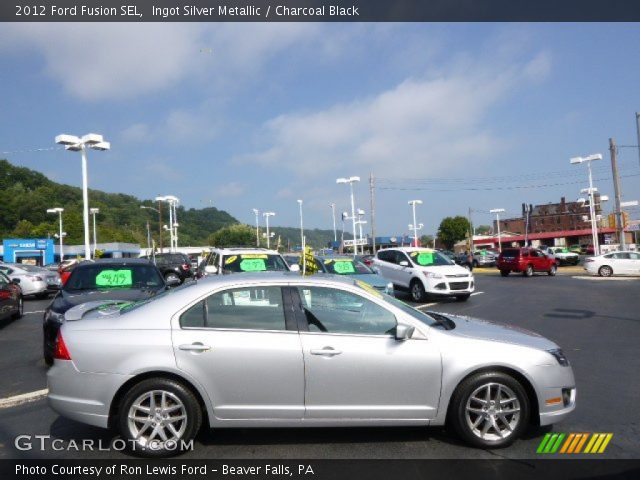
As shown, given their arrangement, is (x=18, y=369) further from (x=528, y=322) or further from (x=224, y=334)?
(x=528, y=322)

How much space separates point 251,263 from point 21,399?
6.61 metres

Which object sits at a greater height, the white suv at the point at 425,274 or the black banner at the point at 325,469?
the white suv at the point at 425,274

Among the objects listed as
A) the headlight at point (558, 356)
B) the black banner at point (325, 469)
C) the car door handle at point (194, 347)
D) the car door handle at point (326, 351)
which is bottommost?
the black banner at point (325, 469)

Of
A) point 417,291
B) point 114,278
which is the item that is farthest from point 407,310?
point 417,291

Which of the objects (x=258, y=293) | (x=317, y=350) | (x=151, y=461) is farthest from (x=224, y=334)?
(x=151, y=461)

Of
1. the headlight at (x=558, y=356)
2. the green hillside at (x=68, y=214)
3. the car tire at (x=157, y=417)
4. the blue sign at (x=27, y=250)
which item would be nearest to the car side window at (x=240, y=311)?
the car tire at (x=157, y=417)

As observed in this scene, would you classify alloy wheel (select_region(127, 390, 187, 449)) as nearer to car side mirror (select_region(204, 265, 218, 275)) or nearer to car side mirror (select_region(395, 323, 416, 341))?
car side mirror (select_region(395, 323, 416, 341))

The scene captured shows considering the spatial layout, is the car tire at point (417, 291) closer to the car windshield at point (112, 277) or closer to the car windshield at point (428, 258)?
the car windshield at point (428, 258)

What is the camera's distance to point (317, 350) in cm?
461

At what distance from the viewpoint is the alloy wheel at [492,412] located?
4680mm

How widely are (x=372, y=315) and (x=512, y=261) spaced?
28378 mm

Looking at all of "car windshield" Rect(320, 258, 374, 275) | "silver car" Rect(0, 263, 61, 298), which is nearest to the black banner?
"car windshield" Rect(320, 258, 374, 275)

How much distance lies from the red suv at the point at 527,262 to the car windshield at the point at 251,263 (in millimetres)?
21745

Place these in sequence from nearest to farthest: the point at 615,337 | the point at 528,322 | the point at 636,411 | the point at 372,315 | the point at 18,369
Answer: the point at 372,315 → the point at 636,411 → the point at 18,369 → the point at 615,337 → the point at 528,322
